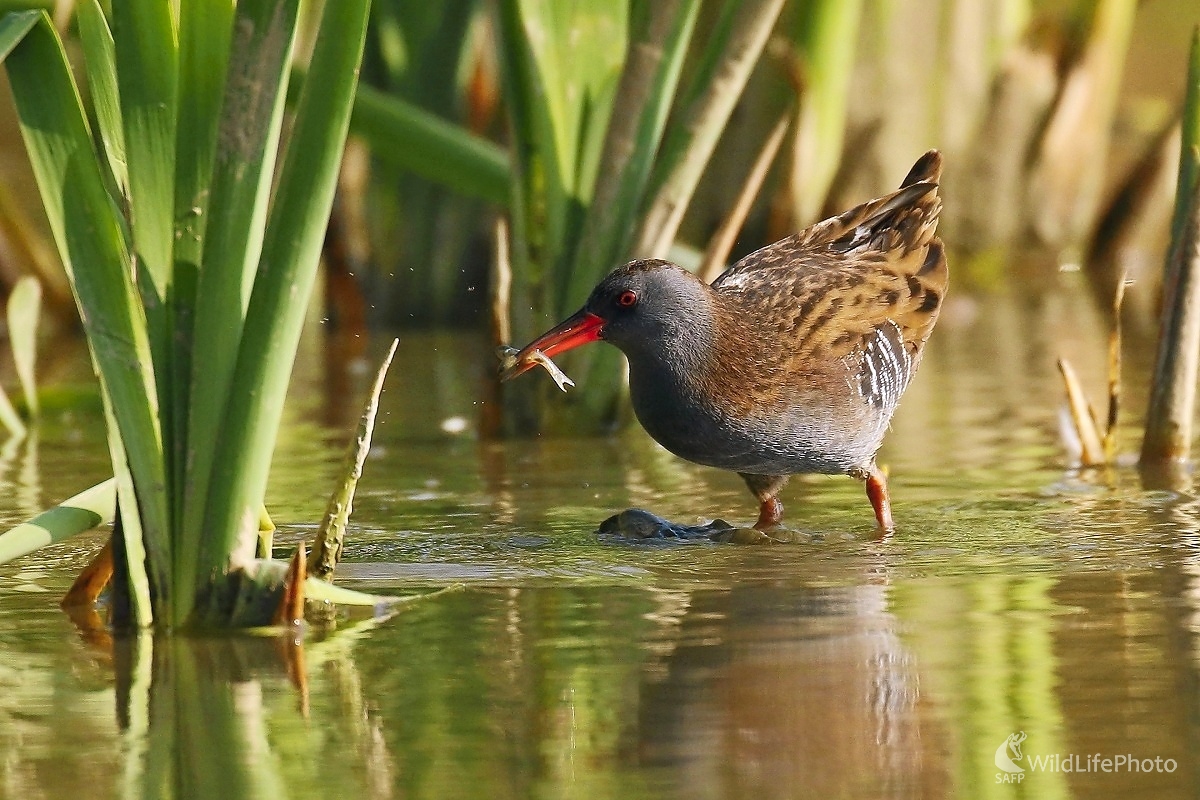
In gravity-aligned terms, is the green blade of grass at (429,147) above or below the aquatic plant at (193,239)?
above

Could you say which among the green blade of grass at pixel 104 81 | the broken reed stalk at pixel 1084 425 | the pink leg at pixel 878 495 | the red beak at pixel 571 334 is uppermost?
the green blade of grass at pixel 104 81

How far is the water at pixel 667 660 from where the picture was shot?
2688 mm

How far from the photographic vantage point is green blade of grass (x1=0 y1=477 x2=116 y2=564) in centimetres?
345

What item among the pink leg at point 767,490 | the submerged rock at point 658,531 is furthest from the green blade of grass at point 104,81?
the pink leg at point 767,490

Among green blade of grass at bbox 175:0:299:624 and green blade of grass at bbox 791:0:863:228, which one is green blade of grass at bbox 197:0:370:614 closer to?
green blade of grass at bbox 175:0:299:624

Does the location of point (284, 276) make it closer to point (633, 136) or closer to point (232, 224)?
point (232, 224)

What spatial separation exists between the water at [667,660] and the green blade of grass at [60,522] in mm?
171

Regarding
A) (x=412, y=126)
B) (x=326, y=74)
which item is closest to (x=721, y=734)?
(x=326, y=74)

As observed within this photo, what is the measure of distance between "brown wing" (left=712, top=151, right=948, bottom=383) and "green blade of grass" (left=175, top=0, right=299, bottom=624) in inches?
64.3

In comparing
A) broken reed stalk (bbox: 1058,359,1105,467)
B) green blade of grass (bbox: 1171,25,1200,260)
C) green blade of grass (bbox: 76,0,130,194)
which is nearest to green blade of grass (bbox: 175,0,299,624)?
green blade of grass (bbox: 76,0,130,194)

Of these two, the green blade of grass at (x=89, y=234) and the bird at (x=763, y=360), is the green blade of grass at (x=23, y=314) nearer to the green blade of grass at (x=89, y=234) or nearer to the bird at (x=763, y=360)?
the bird at (x=763, y=360)

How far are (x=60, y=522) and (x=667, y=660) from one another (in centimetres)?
112

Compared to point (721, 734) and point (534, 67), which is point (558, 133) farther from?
point (721, 734)

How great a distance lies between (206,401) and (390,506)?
64.7 inches
